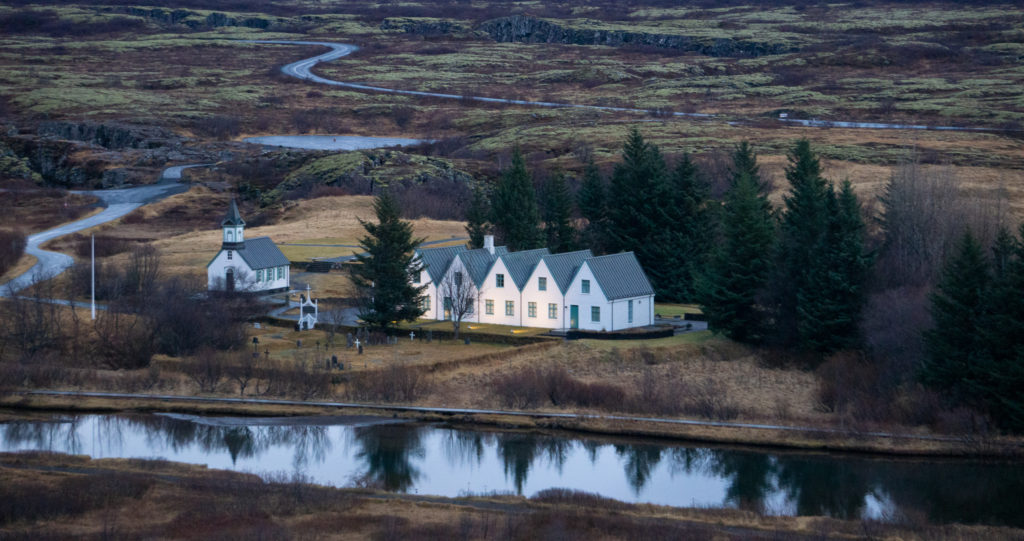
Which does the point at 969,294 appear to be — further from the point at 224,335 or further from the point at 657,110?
the point at 657,110

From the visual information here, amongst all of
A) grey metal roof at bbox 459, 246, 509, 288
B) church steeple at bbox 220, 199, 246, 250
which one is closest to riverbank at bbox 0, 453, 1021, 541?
grey metal roof at bbox 459, 246, 509, 288

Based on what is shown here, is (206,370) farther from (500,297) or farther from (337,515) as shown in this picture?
(337,515)

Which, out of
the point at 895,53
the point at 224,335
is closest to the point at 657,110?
the point at 895,53

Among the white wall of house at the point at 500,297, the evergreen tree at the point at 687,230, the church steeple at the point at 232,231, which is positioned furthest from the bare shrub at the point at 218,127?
the white wall of house at the point at 500,297

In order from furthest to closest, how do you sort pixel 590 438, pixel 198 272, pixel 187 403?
1. pixel 198 272
2. pixel 187 403
3. pixel 590 438

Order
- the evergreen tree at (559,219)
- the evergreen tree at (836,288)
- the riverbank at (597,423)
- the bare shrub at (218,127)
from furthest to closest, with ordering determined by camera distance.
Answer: the bare shrub at (218,127)
the evergreen tree at (559,219)
the evergreen tree at (836,288)
the riverbank at (597,423)

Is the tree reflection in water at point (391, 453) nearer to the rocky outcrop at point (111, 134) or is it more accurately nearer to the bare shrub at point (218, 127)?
the rocky outcrop at point (111, 134)
